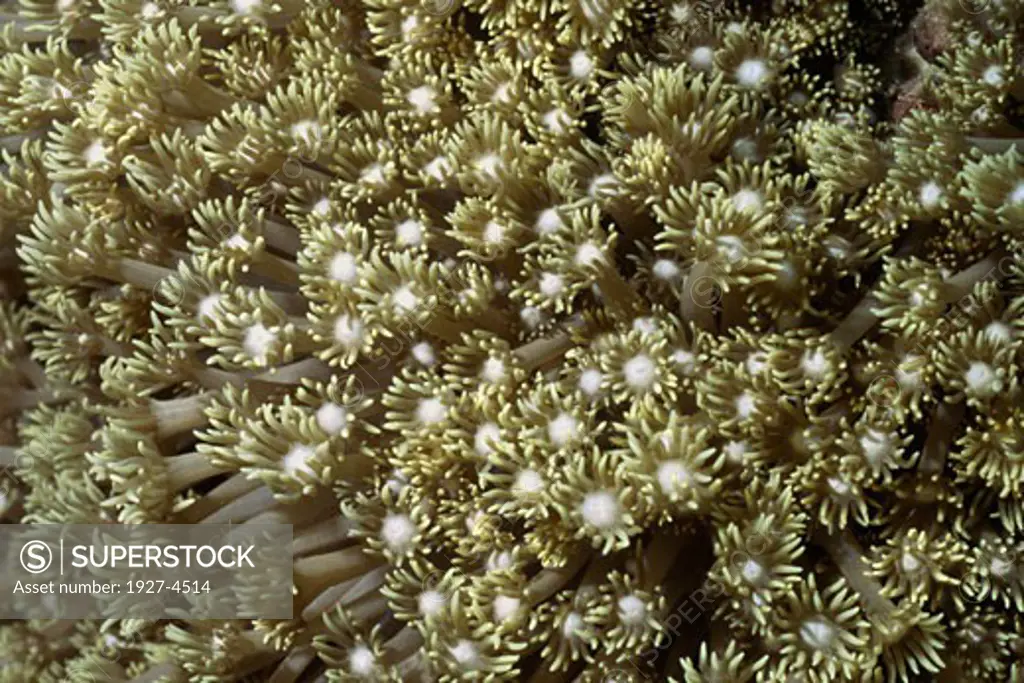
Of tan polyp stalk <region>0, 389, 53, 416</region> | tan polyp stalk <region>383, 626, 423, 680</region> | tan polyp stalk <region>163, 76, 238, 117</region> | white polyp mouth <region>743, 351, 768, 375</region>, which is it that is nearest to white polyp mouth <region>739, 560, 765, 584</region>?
white polyp mouth <region>743, 351, 768, 375</region>

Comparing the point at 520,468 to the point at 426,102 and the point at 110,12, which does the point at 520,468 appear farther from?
the point at 110,12

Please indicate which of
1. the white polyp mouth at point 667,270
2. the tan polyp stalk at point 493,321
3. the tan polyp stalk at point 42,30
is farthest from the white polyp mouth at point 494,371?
the tan polyp stalk at point 42,30

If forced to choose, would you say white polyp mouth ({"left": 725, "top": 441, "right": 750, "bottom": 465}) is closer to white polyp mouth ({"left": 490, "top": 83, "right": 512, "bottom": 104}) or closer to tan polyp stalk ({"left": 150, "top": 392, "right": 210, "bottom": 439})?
white polyp mouth ({"left": 490, "top": 83, "right": 512, "bottom": 104})

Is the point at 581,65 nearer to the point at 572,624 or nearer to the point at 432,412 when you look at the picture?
the point at 432,412

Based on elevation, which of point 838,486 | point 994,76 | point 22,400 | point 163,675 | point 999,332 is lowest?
point 163,675

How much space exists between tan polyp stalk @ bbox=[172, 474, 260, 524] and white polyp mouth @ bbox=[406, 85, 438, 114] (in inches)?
40.6

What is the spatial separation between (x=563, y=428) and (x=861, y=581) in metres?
0.74

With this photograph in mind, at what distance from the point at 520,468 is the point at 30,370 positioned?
1.67 metres

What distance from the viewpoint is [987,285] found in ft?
6.50

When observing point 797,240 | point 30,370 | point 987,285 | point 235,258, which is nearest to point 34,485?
point 30,370

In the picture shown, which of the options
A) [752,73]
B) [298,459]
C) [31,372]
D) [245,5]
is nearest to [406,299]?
[298,459]

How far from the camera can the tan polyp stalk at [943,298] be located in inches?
79.3

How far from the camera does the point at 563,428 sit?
207cm

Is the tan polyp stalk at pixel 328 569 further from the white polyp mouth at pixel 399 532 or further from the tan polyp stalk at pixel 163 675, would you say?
the tan polyp stalk at pixel 163 675
